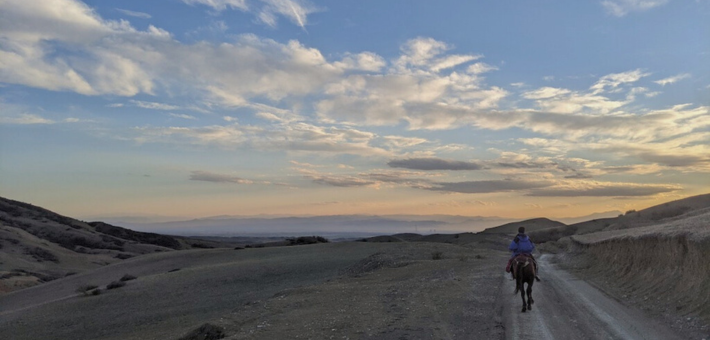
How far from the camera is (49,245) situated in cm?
7875

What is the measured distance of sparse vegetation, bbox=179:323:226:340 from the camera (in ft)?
48.6

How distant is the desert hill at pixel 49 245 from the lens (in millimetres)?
59125

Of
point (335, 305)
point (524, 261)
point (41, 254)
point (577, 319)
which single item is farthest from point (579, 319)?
point (41, 254)

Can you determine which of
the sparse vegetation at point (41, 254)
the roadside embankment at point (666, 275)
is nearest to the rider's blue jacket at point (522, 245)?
the roadside embankment at point (666, 275)

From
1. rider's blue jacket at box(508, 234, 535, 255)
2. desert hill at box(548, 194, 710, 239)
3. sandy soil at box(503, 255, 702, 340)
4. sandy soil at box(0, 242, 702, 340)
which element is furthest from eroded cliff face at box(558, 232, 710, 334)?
desert hill at box(548, 194, 710, 239)

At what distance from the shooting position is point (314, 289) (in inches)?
977

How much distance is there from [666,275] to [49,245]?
276ft

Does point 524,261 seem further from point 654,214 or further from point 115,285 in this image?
point 654,214

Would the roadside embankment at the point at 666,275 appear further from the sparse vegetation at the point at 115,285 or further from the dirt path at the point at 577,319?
the sparse vegetation at the point at 115,285

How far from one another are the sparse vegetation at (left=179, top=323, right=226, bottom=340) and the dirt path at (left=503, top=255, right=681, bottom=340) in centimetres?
810

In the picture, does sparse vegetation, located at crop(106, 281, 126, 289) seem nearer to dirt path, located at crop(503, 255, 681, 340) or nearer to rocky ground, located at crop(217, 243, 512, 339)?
rocky ground, located at crop(217, 243, 512, 339)

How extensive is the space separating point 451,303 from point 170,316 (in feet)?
48.4

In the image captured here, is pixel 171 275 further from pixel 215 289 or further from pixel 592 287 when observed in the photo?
pixel 592 287

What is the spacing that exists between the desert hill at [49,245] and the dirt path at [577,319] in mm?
47044
